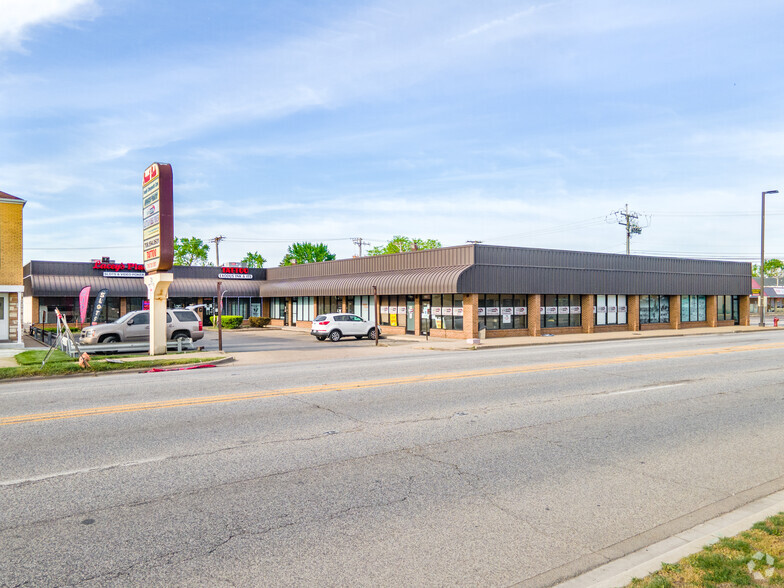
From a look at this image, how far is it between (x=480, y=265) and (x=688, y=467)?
24.4 m

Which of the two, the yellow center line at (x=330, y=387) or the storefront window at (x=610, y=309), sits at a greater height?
the storefront window at (x=610, y=309)

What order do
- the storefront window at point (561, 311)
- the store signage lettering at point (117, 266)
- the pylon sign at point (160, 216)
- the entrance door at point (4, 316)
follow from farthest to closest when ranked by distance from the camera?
1. the store signage lettering at point (117, 266)
2. the storefront window at point (561, 311)
3. the entrance door at point (4, 316)
4. the pylon sign at point (160, 216)

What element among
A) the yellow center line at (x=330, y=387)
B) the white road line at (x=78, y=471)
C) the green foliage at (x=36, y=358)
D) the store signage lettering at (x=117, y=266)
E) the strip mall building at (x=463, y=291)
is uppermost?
the store signage lettering at (x=117, y=266)

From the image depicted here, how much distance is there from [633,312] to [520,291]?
11147 millimetres

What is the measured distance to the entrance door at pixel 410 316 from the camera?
1388 inches

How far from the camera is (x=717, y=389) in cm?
1289

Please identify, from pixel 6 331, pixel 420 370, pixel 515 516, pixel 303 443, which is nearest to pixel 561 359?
pixel 420 370

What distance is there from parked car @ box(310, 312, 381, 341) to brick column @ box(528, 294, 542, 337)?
923 cm

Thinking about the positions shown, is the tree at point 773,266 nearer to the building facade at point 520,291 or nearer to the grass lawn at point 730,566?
the building facade at point 520,291

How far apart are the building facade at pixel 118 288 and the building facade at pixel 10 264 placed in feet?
47.1

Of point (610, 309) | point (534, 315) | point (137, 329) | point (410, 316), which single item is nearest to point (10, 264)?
point (137, 329)

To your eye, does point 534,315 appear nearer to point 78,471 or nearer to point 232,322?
point 232,322

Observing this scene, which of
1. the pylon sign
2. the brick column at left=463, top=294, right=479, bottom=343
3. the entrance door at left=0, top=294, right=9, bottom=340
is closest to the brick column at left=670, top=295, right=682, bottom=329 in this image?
Answer: the brick column at left=463, top=294, right=479, bottom=343

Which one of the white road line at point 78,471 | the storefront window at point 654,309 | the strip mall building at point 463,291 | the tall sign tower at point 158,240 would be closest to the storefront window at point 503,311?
the strip mall building at point 463,291
